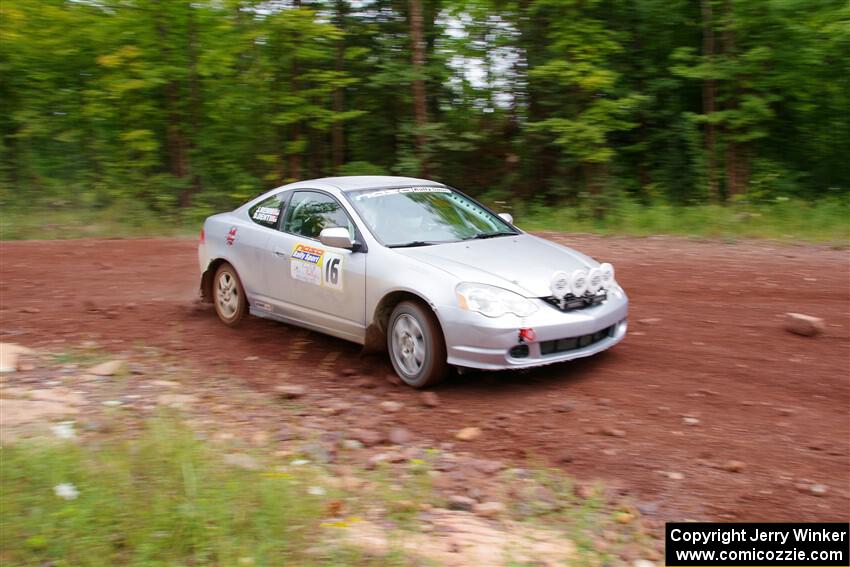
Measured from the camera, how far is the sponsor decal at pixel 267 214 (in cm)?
769

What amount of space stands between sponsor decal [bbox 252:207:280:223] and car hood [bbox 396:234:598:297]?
1707 mm

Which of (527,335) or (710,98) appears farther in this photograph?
(710,98)

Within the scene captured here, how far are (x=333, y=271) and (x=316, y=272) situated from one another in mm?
239

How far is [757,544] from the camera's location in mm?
3920

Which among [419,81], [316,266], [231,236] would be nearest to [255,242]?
[231,236]

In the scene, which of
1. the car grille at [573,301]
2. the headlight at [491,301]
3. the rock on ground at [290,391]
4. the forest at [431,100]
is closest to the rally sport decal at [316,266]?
the rock on ground at [290,391]

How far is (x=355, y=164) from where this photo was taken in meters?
17.2

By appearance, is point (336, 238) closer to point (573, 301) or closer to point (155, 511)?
point (573, 301)

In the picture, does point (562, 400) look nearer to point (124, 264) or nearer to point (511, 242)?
point (511, 242)

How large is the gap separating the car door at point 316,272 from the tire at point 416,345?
37 cm

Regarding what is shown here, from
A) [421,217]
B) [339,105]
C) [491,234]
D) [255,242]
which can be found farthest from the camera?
[339,105]

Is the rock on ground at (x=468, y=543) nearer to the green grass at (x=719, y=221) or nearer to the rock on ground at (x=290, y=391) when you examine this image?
the rock on ground at (x=290, y=391)

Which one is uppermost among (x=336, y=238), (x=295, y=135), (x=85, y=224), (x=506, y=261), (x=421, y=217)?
(x=295, y=135)

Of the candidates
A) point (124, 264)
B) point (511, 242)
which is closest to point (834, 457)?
point (511, 242)
